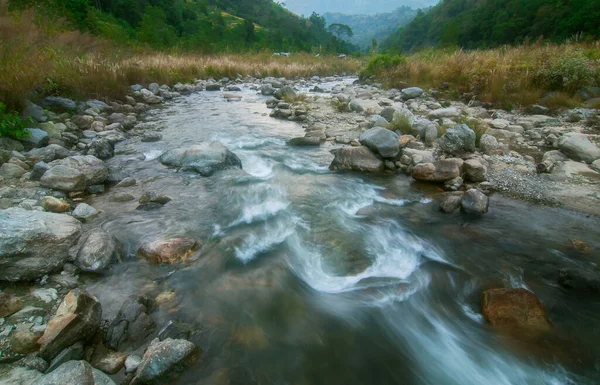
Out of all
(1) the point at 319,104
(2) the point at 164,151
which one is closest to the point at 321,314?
(2) the point at 164,151

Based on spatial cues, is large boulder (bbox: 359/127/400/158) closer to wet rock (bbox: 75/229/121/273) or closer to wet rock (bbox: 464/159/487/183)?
wet rock (bbox: 464/159/487/183)

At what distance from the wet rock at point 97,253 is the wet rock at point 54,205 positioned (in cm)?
101

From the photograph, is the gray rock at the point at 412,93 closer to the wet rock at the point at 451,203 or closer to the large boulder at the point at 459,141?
the large boulder at the point at 459,141

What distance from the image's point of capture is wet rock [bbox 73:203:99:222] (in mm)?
4129

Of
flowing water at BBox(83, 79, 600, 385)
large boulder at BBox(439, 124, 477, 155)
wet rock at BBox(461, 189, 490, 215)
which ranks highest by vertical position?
large boulder at BBox(439, 124, 477, 155)

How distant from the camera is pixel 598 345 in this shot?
8.86ft

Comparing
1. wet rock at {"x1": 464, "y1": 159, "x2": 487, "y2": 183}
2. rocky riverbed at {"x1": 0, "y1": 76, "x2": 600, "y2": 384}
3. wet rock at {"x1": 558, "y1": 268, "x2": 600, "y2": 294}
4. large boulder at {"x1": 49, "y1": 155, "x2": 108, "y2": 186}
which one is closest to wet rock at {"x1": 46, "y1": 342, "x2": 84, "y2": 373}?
rocky riverbed at {"x1": 0, "y1": 76, "x2": 600, "y2": 384}

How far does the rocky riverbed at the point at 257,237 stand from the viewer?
2.51 m

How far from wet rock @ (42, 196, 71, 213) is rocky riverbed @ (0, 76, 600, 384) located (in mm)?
22

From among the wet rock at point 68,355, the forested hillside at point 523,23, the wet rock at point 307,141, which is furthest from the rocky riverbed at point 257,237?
the forested hillside at point 523,23

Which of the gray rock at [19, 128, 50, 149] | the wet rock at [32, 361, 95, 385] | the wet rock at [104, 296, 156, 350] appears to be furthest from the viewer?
the gray rock at [19, 128, 50, 149]

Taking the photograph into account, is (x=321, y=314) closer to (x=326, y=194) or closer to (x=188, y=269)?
(x=188, y=269)

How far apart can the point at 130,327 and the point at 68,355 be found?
17.1 inches

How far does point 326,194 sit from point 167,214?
266 cm
